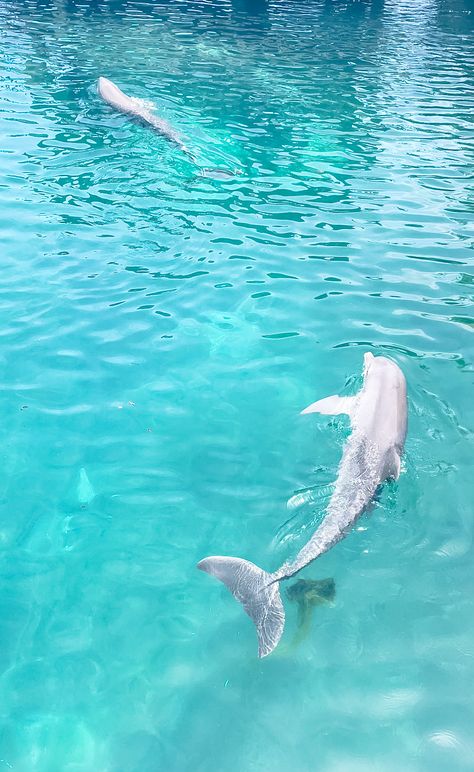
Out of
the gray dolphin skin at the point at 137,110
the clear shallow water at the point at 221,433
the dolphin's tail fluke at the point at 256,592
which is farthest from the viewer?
the gray dolphin skin at the point at 137,110

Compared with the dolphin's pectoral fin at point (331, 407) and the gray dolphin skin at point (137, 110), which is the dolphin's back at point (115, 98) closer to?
the gray dolphin skin at point (137, 110)

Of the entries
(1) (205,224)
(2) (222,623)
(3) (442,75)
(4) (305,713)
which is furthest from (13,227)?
(3) (442,75)

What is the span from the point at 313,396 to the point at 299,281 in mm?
3003

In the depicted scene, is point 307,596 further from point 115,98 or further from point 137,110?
point 115,98

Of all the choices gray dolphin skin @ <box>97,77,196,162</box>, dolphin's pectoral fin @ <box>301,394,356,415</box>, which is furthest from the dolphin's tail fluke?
gray dolphin skin @ <box>97,77,196,162</box>

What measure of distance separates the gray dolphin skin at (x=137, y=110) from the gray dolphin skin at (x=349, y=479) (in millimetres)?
8723

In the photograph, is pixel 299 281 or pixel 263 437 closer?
pixel 263 437

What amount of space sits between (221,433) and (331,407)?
4.55 feet

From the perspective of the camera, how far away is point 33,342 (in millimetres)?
8914

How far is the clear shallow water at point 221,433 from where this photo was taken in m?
5.14

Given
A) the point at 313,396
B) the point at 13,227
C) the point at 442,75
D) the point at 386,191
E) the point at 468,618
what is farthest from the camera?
the point at 442,75

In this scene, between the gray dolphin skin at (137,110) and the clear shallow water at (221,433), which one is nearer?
the clear shallow water at (221,433)

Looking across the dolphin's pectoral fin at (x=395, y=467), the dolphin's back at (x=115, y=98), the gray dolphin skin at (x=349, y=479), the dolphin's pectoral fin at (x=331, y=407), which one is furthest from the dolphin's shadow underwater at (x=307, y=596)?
the dolphin's back at (x=115, y=98)

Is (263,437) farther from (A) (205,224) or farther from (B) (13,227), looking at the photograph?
(B) (13,227)
